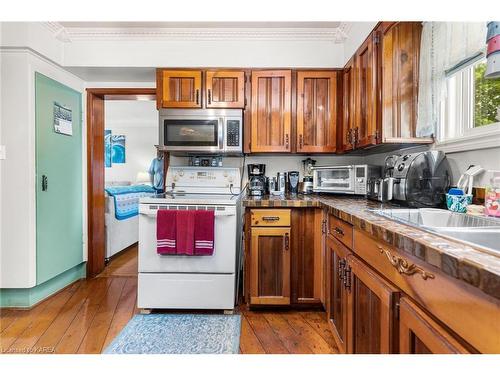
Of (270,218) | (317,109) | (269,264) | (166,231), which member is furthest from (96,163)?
(317,109)

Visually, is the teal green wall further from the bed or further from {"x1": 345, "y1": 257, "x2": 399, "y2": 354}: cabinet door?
{"x1": 345, "y1": 257, "x2": 399, "y2": 354}: cabinet door

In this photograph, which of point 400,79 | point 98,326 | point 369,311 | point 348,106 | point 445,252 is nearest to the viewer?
point 445,252

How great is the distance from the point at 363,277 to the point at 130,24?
2623 mm

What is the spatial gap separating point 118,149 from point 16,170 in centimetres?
428

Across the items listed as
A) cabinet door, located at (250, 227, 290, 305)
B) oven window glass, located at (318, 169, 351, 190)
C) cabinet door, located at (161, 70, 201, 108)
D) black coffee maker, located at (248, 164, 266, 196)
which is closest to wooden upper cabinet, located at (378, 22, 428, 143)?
oven window glass, located at (318, 169, 351, 190)

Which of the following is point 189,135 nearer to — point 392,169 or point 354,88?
Answer: point 354,88

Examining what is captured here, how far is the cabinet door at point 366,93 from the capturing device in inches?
72.0

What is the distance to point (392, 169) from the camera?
172 cm

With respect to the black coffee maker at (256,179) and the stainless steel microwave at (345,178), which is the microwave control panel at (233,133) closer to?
the black coffee maker at (256,179)

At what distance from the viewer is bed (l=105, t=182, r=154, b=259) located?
3.25 meters

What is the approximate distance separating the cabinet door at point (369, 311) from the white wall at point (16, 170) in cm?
238

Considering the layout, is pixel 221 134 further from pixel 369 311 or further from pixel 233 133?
pixel 369 311

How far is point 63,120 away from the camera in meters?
2.54
